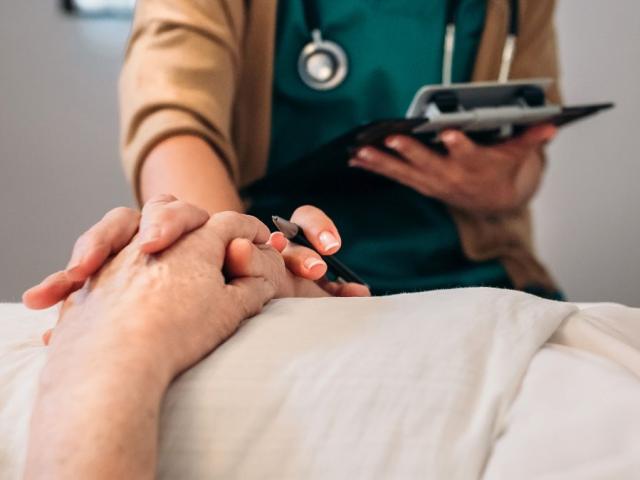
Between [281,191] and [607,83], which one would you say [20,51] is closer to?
[281,191]

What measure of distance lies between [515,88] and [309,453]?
596 millimetres

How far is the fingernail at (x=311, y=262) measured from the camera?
525 mm

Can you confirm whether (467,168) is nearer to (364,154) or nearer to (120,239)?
(364,154)

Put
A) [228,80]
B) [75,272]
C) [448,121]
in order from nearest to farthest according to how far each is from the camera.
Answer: [75,272] → [448,121] → [228,80]

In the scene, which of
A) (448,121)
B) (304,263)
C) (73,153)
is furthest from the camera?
(73,153)

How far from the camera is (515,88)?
0.78 m

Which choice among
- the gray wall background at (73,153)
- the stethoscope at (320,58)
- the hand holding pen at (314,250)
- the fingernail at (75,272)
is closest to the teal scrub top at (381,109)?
the stethoscope at (320,58)

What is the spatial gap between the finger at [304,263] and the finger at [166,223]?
Answer: 111 millimetres

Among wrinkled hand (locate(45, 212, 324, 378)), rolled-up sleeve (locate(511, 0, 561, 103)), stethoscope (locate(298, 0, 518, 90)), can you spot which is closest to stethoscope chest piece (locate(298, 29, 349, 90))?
stethoscope (locate(298, 0, 518, 90))

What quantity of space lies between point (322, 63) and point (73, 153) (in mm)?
917

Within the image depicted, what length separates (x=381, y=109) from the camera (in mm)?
975

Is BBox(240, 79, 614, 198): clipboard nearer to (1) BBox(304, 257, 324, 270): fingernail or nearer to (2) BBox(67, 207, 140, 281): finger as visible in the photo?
(1) BBox(304, 257, 324, 270): fingernail

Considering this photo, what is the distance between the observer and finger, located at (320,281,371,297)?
1.94 feet

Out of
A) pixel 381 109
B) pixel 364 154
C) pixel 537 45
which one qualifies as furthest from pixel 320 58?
pixel 537 45
